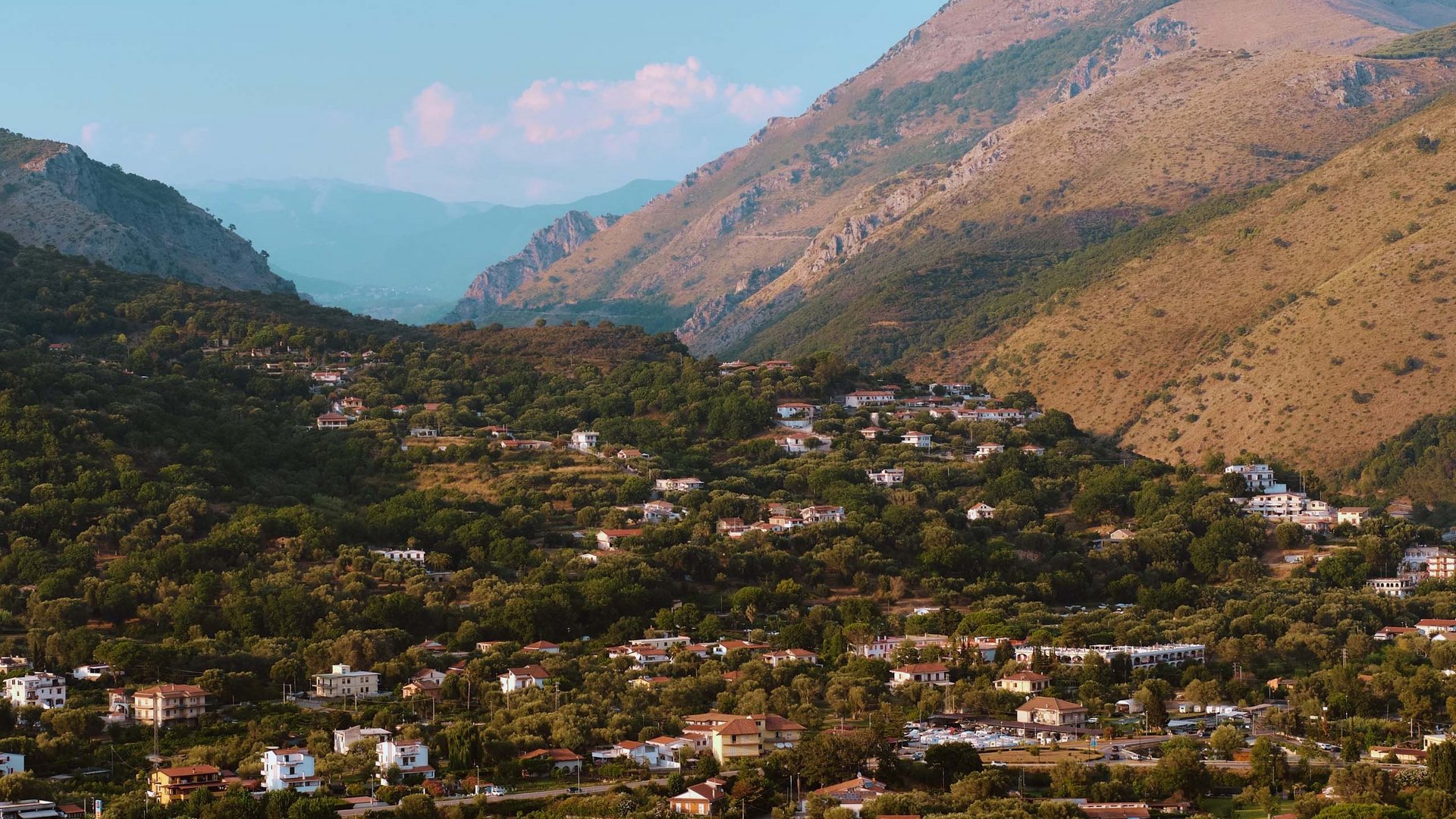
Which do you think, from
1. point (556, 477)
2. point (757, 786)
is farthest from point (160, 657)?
point (556, 477)

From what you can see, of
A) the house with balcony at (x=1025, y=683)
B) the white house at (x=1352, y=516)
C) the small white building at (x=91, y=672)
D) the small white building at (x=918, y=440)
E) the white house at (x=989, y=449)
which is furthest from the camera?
the small white building at (x=918, y=440)

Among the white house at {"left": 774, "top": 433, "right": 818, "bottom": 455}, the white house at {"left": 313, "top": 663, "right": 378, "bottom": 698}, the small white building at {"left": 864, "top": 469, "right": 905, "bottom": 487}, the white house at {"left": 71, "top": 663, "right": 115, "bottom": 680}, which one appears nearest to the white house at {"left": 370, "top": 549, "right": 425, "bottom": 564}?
the white house at {"left": 313, "top": 663, "right": 378, "bottom": 698}

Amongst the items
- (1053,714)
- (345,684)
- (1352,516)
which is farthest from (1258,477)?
(345,684)

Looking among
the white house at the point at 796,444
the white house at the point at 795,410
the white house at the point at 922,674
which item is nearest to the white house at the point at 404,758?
the white house at the point at 922,674

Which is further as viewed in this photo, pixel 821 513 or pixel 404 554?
pixel 821 513

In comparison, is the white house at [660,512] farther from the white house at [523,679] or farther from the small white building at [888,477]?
the white house at [523,679]

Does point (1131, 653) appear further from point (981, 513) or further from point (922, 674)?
point (981, 513)

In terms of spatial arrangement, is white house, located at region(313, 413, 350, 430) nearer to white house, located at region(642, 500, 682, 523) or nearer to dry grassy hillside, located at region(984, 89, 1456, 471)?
white house, located at region(642, 500, 682, 523)
